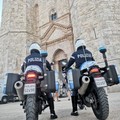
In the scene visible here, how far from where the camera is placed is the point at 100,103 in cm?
221

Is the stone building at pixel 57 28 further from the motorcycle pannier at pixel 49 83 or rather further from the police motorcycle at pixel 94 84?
the motorcycle pannier at pixel 49 83

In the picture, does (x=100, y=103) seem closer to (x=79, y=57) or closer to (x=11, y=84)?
(x=79, y=57)

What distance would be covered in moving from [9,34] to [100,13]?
8.68m

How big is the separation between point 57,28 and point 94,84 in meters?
13.1

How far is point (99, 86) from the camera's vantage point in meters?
2.19

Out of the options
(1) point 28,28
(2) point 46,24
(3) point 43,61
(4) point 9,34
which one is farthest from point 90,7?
(3) point 43,61

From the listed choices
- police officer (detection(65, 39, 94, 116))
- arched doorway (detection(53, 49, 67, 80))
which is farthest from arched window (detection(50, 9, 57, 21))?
police officer (detection(65, 39, 94, 116))

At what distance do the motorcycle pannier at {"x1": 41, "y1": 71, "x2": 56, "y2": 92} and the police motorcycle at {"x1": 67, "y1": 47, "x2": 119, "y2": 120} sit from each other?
15.0 inches

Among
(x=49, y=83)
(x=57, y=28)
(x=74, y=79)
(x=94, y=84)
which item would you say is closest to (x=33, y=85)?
(x=49, y=83)

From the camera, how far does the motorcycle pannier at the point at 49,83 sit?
234 centimetres

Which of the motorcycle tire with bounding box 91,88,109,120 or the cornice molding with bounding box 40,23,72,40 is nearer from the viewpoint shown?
the motorcycle tire with bounding box 91,88,109,120

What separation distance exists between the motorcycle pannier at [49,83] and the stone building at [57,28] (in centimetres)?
816

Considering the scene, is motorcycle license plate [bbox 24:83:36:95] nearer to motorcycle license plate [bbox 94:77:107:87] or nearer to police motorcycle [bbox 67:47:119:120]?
police motorcycle [bbox 67:47:119:120]

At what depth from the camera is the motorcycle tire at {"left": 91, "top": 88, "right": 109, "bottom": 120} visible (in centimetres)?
219
